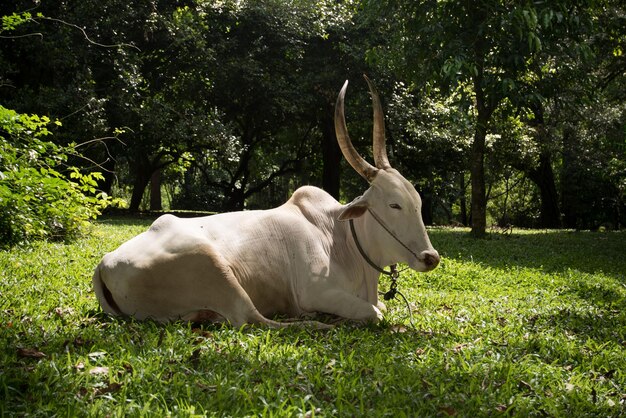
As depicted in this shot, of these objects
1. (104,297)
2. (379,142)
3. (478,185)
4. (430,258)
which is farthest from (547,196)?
(104,297)

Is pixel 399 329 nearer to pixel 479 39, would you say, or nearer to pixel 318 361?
pixel 318 361

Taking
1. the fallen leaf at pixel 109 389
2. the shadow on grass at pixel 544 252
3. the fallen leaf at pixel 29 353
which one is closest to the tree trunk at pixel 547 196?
the shadow on grass at pixel 544 252

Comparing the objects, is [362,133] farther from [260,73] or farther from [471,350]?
[471,350]

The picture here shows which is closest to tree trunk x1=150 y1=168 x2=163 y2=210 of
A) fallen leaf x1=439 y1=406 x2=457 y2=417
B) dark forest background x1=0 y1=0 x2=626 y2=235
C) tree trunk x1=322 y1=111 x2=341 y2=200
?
dark forest background x1=0 y1=0 x2=626 y2=235

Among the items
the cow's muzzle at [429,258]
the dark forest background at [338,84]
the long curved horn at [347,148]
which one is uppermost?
the dark forest background at [338,84]

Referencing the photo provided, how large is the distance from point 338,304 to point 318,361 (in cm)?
89

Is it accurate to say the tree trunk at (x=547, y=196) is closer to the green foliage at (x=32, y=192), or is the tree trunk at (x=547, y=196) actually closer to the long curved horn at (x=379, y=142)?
the green foliage at (x=32, y=192)

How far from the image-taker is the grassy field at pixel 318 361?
2.53m

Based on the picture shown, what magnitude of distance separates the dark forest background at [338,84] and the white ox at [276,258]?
394 cm

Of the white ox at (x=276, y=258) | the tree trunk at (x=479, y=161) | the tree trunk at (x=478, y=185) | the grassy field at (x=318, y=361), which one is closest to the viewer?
the grassy field at (x=318, y=361)

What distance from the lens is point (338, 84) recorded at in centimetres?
1595

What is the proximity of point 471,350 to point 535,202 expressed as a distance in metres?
24.6

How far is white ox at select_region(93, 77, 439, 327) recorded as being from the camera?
3.75m

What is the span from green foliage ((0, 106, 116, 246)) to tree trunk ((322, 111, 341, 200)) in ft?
34.2
